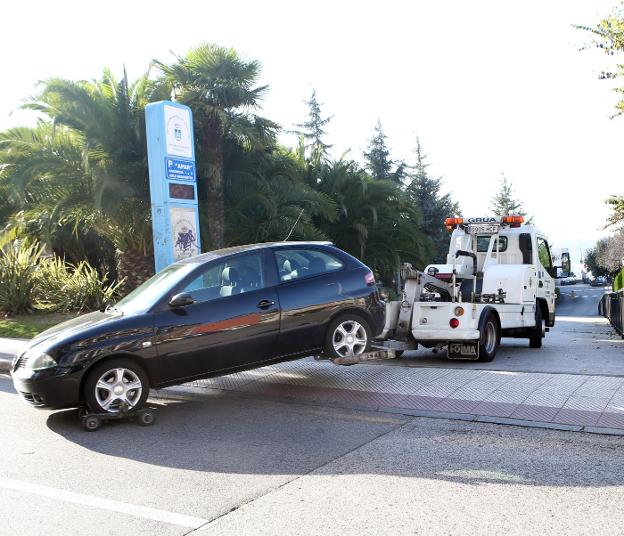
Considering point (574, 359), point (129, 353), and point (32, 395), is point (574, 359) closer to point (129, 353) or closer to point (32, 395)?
point (129, 353)

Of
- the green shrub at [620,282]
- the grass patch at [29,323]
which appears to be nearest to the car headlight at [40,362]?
the grass patch at [29,323]

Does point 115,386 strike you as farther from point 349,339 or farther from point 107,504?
point 349,339

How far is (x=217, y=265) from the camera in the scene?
7.31 m

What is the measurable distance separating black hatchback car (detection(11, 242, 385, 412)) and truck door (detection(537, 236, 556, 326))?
5.62 meters

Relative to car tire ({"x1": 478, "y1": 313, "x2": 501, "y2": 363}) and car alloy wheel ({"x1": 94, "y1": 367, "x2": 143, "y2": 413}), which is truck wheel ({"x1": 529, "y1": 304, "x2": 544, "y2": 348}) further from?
car alloy wheel ({"x1": 94, "y1": 367, "x2": 143, "y2": 413})

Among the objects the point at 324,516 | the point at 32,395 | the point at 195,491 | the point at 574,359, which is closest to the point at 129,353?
the point at 32,395

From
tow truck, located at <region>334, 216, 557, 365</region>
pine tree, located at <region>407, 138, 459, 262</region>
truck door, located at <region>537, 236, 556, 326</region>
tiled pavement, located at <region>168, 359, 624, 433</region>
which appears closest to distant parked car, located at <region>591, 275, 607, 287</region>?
pine tree, located at <region>407, 138, 459, 262</region>

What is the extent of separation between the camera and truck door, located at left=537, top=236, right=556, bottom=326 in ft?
41.4

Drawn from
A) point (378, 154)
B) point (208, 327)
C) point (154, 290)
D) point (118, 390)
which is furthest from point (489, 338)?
point (378, 154)

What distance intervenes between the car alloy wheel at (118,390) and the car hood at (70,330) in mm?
485

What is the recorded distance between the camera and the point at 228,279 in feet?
24.0

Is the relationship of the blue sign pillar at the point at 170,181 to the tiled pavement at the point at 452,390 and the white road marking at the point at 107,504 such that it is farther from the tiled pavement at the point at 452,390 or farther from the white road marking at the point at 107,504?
the white road marking at the point at 107,504

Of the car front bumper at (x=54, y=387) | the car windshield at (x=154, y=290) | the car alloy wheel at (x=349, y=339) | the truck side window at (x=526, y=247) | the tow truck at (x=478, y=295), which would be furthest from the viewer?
the truck side window at (x=526, y=247)

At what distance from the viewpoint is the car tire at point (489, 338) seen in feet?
33.5
